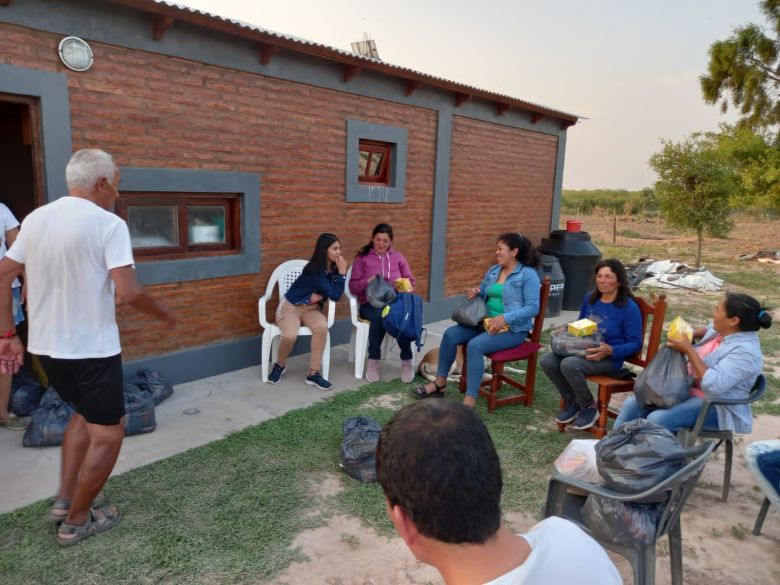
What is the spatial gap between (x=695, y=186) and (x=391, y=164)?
11.4 metres

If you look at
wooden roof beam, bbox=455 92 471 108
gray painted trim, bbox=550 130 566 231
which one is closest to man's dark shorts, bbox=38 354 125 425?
wooden roof beam, bbox=455 92 471 108

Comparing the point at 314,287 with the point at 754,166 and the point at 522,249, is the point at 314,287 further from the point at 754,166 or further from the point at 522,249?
the point at 754,166

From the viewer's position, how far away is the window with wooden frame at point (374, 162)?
21.9 feet

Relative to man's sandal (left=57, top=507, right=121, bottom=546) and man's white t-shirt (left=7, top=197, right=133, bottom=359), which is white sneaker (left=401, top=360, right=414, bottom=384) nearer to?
man's sandal (left=57, top=507, right=121, bottom=546)

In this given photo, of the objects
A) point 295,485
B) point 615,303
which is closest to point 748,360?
point 615,303

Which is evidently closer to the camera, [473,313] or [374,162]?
[473,313]

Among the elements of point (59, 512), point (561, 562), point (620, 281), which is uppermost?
point (620, 281)

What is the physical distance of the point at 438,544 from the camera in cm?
108

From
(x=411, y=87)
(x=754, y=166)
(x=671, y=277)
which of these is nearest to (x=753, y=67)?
(x=754, y=166)

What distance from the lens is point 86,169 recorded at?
260cm

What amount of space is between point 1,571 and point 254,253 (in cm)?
343

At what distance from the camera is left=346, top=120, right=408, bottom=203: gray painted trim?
20.7ft

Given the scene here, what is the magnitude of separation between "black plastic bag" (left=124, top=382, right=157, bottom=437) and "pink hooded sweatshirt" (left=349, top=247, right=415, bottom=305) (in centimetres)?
223

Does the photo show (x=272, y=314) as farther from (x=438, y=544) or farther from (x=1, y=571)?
(x=438, y=544)
